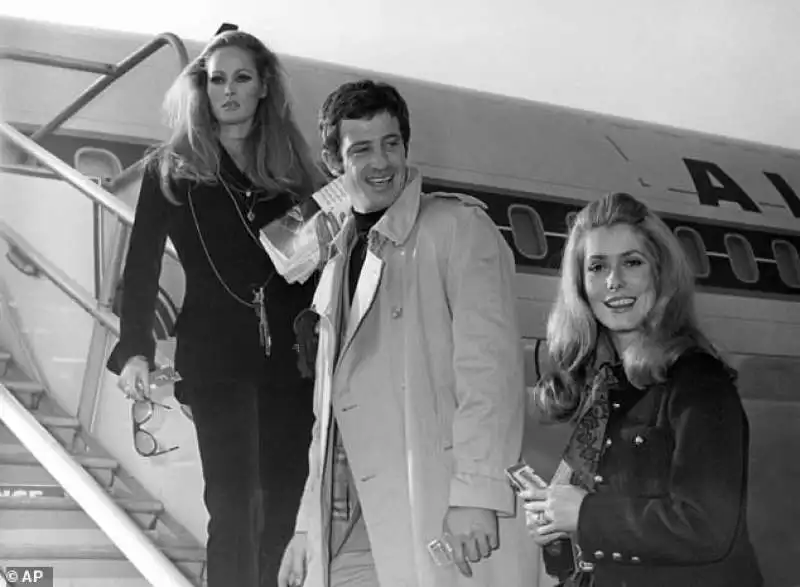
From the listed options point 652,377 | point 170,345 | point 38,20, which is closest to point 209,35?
point 38,20

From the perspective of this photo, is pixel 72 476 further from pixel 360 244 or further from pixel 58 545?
pixel 360 244

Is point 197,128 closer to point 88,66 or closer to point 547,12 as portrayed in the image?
point 88,66

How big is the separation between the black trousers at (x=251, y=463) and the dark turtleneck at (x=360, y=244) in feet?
1.08

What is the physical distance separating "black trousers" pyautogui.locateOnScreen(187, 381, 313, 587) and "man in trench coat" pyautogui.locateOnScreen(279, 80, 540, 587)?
0.64 feet

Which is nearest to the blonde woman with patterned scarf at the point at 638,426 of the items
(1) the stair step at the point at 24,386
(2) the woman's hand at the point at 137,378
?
(2) the woman's hand at the point at 137,378

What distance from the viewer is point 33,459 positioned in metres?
2.71

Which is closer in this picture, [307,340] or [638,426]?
[638,426]

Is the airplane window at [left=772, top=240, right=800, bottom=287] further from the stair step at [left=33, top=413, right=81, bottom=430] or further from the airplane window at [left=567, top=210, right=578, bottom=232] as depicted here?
the stair step at [left=33, top=413, right=81, bottom=430]

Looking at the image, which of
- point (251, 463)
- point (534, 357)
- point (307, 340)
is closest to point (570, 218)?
point (534, 357)

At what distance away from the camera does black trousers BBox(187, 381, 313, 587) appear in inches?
94.6

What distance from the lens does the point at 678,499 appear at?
169 cm

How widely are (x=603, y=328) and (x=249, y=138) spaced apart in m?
1.03

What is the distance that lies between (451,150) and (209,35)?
42.8 inches

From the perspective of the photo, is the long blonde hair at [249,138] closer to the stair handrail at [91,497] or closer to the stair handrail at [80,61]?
the stair handrail at [80,61]
